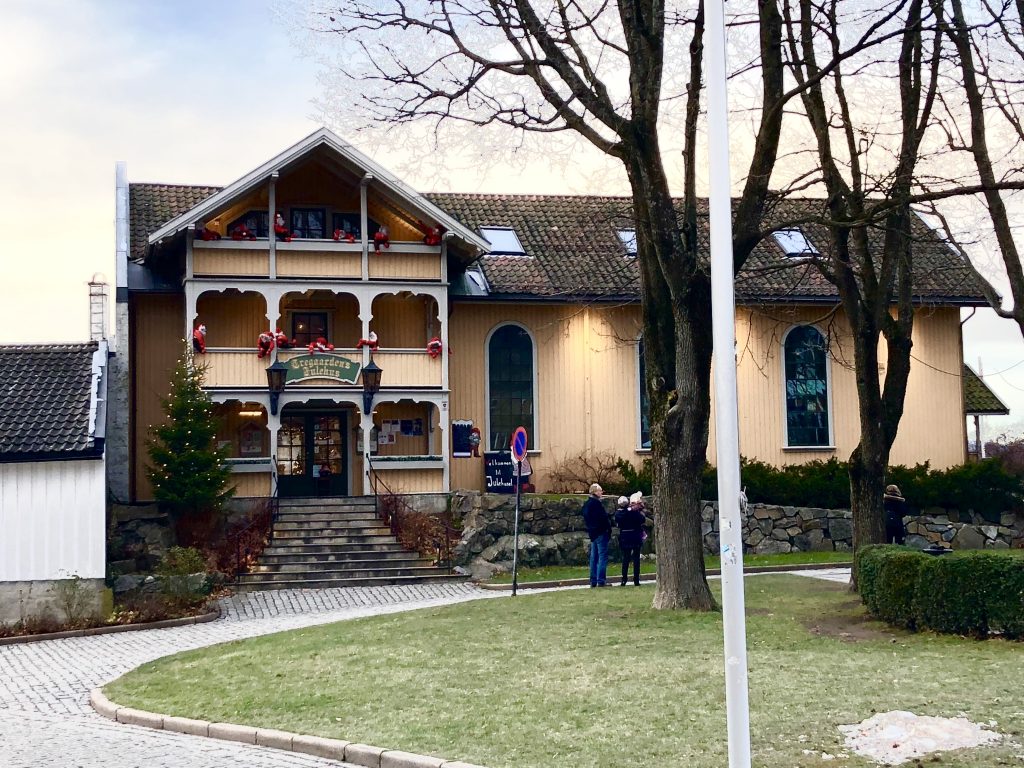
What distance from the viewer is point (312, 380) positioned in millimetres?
30000

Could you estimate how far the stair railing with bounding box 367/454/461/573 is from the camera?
2727 centimetres

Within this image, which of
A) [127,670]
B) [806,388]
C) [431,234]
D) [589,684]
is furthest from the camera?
[806,388]

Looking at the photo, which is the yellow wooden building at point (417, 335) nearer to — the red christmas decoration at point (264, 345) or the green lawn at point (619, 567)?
the red christmas decoration at point (264, 345)

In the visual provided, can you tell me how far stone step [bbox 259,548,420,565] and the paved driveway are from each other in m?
1.63

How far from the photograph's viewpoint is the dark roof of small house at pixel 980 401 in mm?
37688

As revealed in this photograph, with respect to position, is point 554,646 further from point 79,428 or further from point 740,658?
point 79,428

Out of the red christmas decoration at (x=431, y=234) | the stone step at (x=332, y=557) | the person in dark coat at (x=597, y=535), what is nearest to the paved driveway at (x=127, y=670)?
the stone step at (x=332, y=557)

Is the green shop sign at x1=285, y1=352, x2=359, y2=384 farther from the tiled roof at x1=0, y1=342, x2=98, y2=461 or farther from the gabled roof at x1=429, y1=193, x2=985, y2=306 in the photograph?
the tiled roof at x1=0, y1=342, x2=98, y2=461

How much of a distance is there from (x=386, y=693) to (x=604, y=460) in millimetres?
20540

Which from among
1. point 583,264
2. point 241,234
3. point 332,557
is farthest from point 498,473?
point 241,234

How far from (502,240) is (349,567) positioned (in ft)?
38.8

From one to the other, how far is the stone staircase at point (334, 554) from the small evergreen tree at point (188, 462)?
167 centimetres

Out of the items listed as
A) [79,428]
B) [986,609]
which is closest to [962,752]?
[986,609]

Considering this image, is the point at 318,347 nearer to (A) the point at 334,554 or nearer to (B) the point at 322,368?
(B) the point at 322,368
